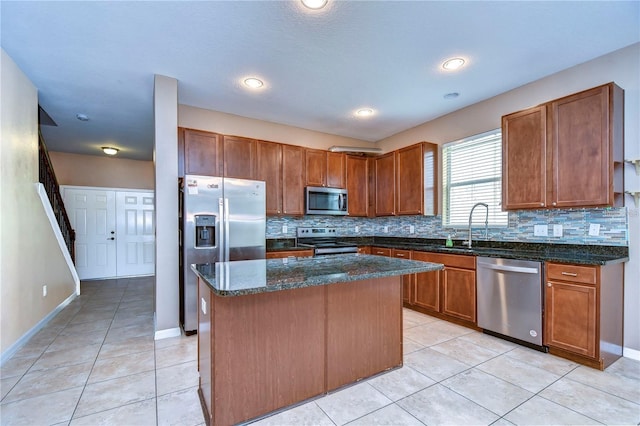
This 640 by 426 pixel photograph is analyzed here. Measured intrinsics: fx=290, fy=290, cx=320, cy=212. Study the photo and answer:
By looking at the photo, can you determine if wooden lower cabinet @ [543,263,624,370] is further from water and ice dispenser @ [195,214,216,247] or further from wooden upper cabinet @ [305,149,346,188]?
water and ice dispenser @ [195,214,216,247]

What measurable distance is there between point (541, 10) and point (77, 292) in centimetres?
679

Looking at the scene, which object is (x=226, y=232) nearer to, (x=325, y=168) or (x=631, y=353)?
(x=325, y=168)

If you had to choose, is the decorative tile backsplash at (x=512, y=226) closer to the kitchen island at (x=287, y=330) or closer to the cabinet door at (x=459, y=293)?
the cabinet door at (x=459, y=293)

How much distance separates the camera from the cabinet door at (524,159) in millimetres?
2846

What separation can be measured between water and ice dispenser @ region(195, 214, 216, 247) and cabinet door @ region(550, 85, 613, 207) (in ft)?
11.5

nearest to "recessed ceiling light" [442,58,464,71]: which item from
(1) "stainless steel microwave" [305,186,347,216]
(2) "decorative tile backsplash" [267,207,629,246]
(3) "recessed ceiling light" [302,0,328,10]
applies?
(3) "recessed ceiling light" [302,0,328,10]

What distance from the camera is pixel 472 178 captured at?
391cm

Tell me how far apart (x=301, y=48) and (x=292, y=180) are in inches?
82.3

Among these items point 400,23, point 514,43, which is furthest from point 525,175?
point 400,23

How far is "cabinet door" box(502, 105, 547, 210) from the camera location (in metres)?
2.85

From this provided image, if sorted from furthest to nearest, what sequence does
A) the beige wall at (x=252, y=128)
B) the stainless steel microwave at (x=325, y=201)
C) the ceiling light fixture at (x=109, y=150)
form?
the ceiling light fixture at (x=109, y=150)
the stainless steel microwave at (x=325, y=201)
the beige wall at (x=252, y=128)

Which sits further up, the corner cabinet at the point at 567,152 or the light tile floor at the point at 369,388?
the corner cabinet at the point at 567,152

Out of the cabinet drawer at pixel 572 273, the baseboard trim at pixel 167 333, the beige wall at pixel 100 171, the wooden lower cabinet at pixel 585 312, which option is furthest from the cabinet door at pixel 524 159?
the beige wall at pixel 100 171

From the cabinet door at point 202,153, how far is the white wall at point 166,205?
47 cm
